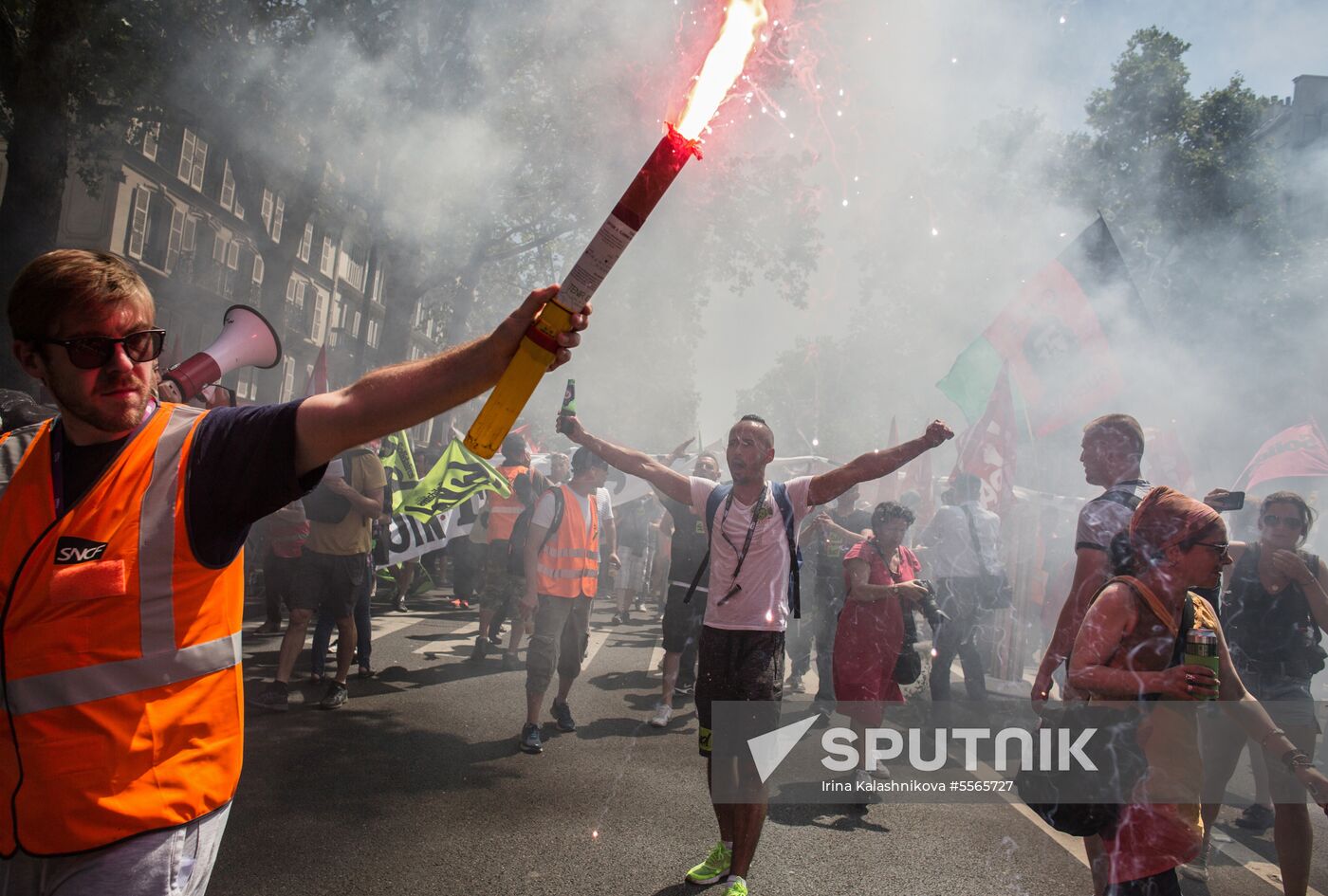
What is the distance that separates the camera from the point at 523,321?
167 cm

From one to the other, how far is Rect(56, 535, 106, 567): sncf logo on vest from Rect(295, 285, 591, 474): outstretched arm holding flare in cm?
36

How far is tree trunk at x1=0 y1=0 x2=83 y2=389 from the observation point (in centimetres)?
953

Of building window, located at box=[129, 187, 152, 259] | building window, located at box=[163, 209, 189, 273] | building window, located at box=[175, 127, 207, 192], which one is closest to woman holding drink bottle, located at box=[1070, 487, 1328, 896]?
building window, located at box=[129, 187, 152, 259]

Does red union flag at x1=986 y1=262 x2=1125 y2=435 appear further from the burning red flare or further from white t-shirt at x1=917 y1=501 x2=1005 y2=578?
the burning red flare

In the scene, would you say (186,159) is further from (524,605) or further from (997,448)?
(524,605)

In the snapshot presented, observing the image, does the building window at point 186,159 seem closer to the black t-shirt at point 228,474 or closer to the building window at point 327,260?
the building window at point 327,260

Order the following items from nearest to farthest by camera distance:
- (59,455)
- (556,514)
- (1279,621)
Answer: (59,455), (1279,621), (556,514)

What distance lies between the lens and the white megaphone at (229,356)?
141 inches

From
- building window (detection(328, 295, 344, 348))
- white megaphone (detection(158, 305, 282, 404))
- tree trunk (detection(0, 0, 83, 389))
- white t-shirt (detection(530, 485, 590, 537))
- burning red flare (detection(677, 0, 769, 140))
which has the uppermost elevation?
building window (detection(328, 295, 344, 348))

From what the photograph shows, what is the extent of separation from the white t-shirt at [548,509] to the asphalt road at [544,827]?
1.35 meters

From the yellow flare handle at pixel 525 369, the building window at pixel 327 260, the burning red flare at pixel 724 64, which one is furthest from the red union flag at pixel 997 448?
the building window at pixel 327 260

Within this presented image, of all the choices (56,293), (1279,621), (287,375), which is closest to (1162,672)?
(56,293)

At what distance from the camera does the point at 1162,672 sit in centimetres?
257

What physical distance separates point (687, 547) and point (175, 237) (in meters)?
29.3
